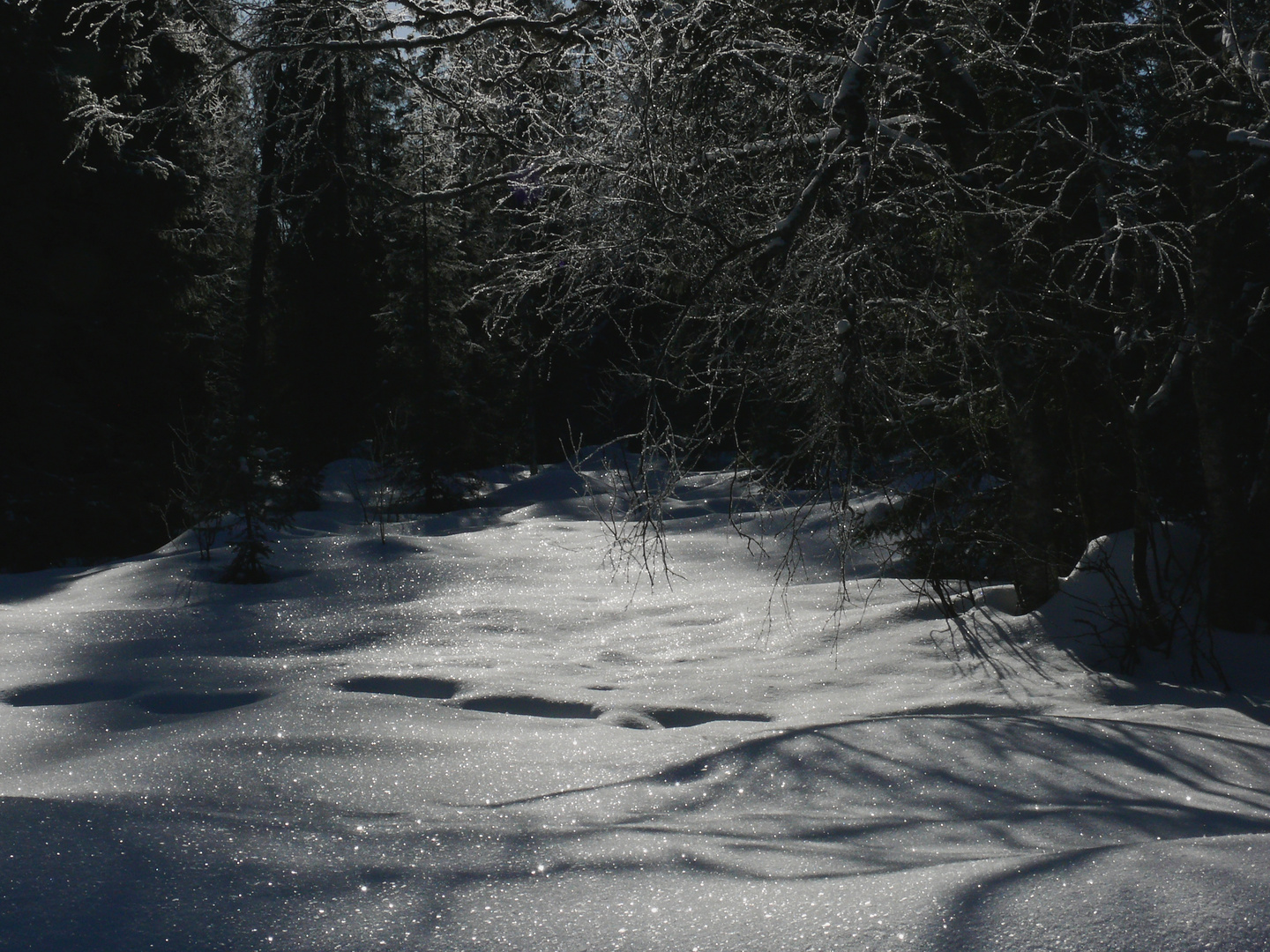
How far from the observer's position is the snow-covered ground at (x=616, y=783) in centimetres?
175

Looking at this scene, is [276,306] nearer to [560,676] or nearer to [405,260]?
[405,260]

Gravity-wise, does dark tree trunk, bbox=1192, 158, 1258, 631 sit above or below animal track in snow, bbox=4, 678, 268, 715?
above

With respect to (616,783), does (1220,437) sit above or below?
above

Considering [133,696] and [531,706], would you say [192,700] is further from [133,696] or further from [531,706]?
[531,706]

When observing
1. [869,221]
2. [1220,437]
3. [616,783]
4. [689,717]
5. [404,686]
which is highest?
[869,221]

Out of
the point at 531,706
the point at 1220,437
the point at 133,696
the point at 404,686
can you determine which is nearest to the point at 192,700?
the point at 133,696

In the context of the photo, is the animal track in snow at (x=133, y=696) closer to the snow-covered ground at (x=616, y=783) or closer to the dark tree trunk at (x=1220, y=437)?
the snow-covered ground at (x=616, y=783)

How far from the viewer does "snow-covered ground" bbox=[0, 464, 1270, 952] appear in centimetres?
175

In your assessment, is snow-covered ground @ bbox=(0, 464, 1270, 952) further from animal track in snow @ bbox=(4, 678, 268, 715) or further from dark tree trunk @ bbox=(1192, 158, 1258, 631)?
dark tree trunk @ bbox=(1192, 158, 1258, 631)

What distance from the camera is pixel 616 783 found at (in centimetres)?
311

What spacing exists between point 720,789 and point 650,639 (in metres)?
3.52

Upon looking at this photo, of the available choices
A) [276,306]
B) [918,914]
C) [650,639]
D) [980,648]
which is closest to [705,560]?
[650,639]

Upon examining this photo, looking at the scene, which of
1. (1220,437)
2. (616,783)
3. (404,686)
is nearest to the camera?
(616,783)

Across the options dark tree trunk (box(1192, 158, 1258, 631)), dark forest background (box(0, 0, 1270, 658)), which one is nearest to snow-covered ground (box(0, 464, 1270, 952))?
dark tree trunk (box(1192, 158, 1258, 631))
